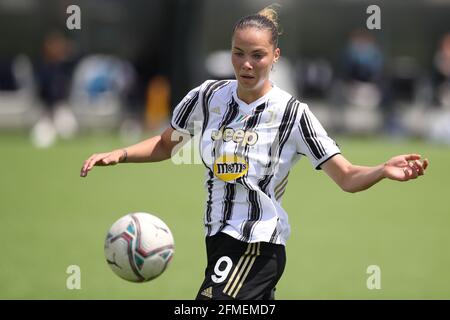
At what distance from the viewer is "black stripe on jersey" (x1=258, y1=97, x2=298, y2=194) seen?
547 centimetres

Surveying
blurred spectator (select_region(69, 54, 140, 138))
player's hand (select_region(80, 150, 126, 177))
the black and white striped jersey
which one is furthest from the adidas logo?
blurred spectator (select_region(69, 54, 140, 138))

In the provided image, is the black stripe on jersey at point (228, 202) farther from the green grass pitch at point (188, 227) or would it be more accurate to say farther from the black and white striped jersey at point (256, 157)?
the green grass pitch at point (188, 227)

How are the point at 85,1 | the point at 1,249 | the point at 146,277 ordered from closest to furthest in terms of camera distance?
the point at 146,277
the point at 1,249
the point at 85,1

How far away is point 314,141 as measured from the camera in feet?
18.0

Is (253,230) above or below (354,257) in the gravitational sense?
above

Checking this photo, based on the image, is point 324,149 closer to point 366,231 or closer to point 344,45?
point 366,231

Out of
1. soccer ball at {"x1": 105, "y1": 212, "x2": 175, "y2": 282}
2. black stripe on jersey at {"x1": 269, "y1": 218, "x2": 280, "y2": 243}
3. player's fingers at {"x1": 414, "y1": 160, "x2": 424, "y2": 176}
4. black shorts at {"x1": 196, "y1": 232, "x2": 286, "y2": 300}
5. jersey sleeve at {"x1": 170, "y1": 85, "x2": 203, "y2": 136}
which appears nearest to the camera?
player's fingers at {"x1": 414, "y1": 160, "x2": 424, "y2": 176}

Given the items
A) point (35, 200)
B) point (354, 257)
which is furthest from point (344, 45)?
point (354, 257)

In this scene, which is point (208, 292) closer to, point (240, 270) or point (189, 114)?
point (240, 270)

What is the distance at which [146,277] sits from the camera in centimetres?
575

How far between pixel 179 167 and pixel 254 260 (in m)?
12.7

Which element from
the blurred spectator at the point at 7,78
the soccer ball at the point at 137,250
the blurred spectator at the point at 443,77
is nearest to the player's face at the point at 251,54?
the soccer ball at the point at 137,250

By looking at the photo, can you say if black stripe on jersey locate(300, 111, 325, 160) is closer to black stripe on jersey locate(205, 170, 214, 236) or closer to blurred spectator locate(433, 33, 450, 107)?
black stripe on jersey locate(205, 170, 214, 236)

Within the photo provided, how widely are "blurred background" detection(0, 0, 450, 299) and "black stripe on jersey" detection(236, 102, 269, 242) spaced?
2621 millimetres
